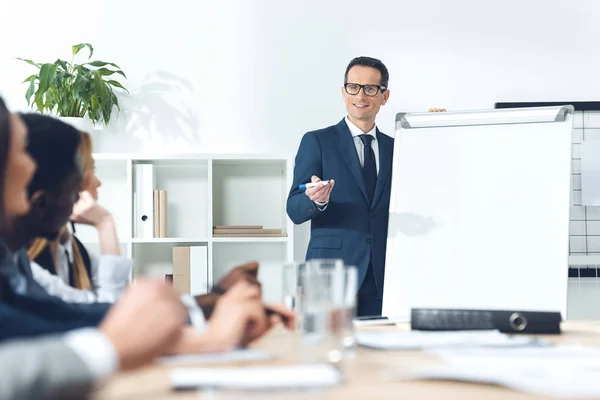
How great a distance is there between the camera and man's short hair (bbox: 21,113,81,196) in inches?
58.2

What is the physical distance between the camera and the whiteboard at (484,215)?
235 centimetres

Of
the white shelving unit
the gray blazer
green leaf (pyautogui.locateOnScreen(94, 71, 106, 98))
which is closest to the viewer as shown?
the gray blazer

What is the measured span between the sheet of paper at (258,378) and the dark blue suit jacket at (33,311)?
0.77 ft

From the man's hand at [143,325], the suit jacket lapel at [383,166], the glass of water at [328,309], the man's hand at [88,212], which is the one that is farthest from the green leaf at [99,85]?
the man's hand at [143,325]

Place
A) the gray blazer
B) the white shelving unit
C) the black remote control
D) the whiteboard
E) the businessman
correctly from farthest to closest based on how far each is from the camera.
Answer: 1. the white shelving unit
2. the businessman
3. the whiteboard
4. the black remote control
5. the gray blazer

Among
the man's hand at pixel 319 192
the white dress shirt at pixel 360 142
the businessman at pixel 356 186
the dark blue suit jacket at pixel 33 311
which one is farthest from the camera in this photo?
the white dress shirt at pixel 360 142

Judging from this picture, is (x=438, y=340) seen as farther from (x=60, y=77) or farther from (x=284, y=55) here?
(x=284, y=55)

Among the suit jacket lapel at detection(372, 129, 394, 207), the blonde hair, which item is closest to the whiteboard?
the suit jacket lapel at detection(372, 129, 394, 207)

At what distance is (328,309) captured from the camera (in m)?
1.25

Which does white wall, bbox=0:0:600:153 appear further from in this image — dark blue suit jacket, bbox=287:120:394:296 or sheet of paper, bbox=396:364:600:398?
sheet of paper, bbox=396:364:600:398

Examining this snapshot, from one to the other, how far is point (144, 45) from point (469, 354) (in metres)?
3.04

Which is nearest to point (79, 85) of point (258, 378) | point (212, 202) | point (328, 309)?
point (212, 202)

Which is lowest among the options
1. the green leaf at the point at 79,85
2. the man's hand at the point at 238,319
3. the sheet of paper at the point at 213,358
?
the sheet of paper at the point at 213,358

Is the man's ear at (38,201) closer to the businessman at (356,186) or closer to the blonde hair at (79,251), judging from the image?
the blonde hair at (79,251)
